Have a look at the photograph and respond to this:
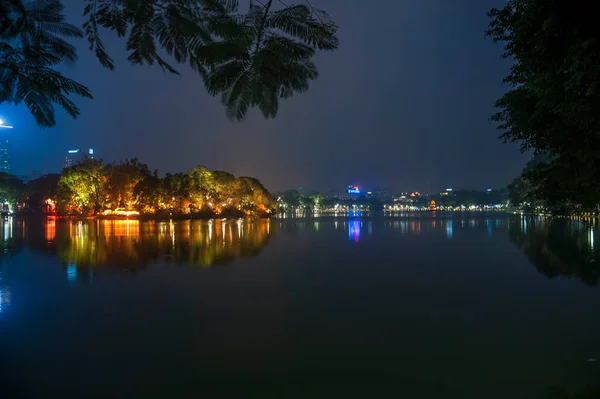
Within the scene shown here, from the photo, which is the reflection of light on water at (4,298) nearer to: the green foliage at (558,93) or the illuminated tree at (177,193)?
the green foliage at (558,93)

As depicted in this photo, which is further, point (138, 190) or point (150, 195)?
point (138, 190)

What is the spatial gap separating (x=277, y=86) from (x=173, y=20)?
983mm

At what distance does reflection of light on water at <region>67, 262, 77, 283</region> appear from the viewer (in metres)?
→ 13.8

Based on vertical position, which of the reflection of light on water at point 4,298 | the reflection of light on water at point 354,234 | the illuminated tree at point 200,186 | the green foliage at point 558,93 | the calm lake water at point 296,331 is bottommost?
the calm lake water at point 296,331

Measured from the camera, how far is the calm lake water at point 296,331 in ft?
19.1

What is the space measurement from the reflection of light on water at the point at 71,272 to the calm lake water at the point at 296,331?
0.07m

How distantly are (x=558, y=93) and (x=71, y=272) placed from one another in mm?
15330

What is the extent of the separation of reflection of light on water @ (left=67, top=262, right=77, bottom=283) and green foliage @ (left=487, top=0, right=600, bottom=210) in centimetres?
1333

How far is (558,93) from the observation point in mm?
6750

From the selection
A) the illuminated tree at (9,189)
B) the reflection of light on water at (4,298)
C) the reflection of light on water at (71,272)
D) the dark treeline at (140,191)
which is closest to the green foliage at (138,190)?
the dark treeline at (140,191)

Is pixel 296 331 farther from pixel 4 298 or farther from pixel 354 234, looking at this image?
pixel 354 234

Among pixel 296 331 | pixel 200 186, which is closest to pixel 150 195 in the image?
pixel 200 186

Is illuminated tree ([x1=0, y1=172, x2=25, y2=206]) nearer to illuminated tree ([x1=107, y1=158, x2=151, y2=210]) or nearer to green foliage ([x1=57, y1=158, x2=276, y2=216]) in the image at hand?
green foliage ([x1=57, y1=158, x2=276, y2=216])

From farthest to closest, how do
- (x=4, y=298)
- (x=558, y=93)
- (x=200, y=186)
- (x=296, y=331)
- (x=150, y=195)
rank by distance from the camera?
(x=200, y=186) → (x=150, y=195) → (x=4, y=298) → (x=296, y=331) → (x=558, y=93)
